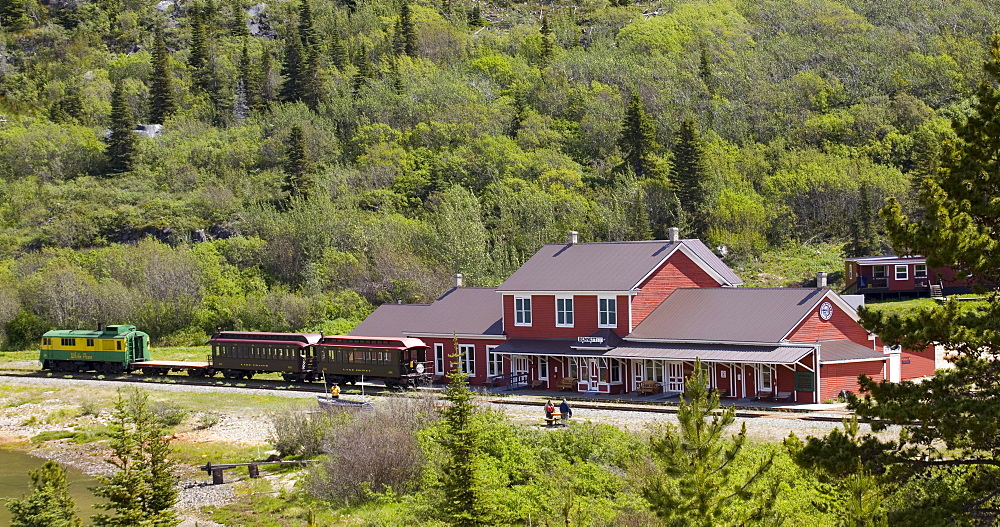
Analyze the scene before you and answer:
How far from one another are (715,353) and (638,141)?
2240 inches

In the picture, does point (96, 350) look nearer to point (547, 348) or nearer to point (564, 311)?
point (547, 348)

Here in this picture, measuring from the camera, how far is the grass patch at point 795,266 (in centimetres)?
Result: 7462

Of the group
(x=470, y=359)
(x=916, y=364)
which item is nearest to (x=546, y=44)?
(x=470, y=359)

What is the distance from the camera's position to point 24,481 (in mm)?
37594

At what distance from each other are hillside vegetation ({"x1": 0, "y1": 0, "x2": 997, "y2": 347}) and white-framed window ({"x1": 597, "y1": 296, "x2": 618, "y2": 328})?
83.2 ft

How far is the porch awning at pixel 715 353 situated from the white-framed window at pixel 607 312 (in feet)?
5.49

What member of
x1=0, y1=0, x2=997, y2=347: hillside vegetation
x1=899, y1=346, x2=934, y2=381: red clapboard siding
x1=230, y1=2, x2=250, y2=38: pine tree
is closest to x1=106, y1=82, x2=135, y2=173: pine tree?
x1=0, y1=0, x2=997, y2=347: hillside vegetation

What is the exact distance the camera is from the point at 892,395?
1741 cm

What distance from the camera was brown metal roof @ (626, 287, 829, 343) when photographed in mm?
40875

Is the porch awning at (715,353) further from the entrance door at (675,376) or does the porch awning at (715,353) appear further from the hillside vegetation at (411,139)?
the hillside vegetation at (411,139)

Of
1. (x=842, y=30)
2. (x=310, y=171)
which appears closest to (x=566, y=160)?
(x=310, y=171)

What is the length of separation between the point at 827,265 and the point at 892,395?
207 feet

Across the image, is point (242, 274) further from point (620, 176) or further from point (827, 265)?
point (827, 265)

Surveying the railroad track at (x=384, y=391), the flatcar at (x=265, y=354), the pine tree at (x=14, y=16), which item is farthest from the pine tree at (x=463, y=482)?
the pine tree at (x=14, y=16)
